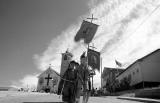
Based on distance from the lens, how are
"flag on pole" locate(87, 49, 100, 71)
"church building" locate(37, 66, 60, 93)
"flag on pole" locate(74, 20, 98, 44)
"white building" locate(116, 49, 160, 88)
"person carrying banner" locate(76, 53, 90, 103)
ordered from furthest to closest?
1. "church building" locate(37, 66, 60, 93)
2. "white building" locate(116, 49, 160, 88)
3. "flag on pole" locate(74, 20, 98, 44)
4. "flag on pole" locate(87, 49, 100, 71)
5. "person carrying banner" locate(76, 53, 90, 103)

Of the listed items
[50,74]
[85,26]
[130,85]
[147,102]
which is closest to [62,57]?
[50,74]

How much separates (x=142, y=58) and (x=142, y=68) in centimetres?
204

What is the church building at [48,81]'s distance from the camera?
76562mm

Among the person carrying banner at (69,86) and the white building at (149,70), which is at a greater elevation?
the white building at (149,70)

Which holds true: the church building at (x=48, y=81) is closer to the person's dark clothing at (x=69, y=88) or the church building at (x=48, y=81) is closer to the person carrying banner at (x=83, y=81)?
the person's dark clothing at (x=69, y=88)

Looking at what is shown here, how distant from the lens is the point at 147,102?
12750 millimetres

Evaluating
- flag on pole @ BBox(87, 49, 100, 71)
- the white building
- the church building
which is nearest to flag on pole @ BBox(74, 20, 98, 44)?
flag on pole @ BBox(87, 49, 100, 71)

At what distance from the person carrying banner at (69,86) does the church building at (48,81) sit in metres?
69.4

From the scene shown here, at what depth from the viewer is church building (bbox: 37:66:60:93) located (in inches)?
3014

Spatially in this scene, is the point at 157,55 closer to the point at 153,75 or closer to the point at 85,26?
the point at 153,75

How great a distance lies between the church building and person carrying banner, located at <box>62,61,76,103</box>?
69.4 metres

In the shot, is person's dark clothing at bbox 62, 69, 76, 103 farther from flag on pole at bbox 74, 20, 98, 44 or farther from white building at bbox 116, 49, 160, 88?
white building at bbox 116, 49, 160, 88

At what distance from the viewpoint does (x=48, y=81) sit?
8162 cm

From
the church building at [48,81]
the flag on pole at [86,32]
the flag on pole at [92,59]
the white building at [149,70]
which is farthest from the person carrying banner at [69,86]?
the church building at [48,81]
